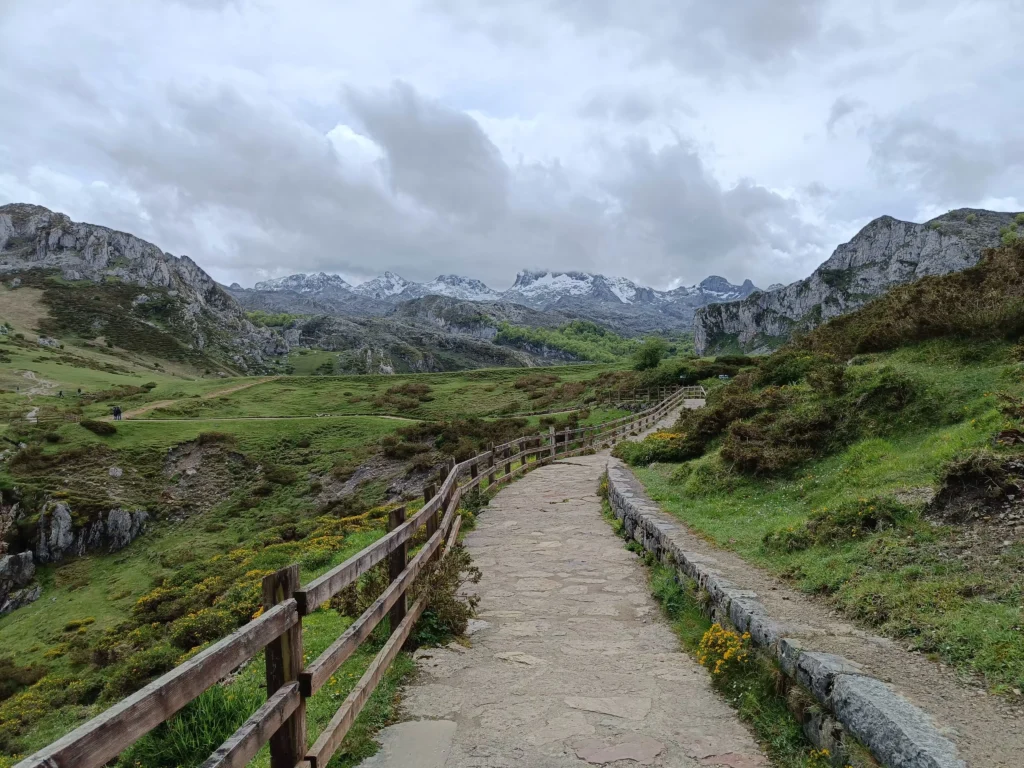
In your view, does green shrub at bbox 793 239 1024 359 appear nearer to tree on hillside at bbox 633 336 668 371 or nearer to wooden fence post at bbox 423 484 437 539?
wooden fence post at bbox 423 484 437 539

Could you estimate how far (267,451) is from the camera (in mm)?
45750

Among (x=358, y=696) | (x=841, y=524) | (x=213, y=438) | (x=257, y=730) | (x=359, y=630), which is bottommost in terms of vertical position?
(x=358, y=696)

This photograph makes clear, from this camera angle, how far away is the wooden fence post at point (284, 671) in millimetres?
3775

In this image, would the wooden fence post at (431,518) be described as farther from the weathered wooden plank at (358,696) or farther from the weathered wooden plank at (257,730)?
the weathered wooden plank at (257,730)

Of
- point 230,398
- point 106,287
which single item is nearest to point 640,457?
point 230,398

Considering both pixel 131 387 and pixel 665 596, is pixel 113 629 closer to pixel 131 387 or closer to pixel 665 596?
pixel 665 596

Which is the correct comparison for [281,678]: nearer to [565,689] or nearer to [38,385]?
[565,689]

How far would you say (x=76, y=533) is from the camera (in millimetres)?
32438

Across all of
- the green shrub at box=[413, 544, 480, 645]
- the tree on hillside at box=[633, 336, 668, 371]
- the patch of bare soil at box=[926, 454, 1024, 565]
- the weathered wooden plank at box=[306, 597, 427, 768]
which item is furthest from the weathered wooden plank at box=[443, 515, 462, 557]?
the tree on hillside at box=[633, 336, 668, 371]

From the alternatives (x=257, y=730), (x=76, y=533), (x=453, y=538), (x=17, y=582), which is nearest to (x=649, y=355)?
(x=76, y=533)

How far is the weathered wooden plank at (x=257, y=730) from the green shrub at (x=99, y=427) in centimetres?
5127

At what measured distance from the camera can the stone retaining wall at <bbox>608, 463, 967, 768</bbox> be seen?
353 centimetres

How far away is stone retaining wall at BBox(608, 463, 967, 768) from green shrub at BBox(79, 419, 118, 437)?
51.4 m

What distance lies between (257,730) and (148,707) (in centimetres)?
93
